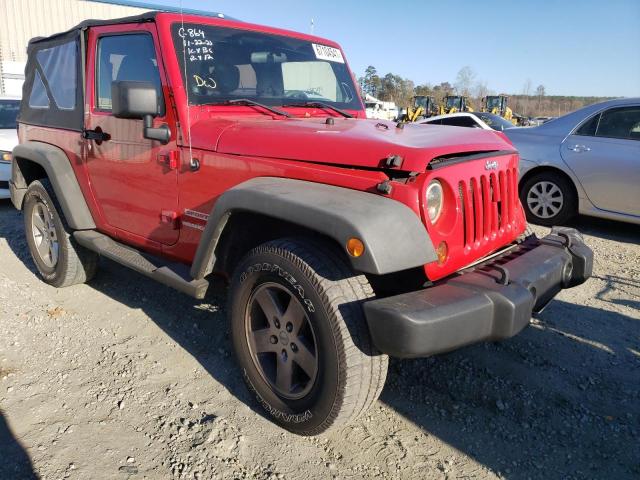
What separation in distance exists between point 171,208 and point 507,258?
198 cm

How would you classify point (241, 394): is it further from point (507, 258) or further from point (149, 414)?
point (507, 258)

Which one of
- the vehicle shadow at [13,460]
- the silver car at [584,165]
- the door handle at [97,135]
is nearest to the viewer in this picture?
the vehicle shadow at [13,460]

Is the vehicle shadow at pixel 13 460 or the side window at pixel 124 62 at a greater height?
the side window at pixel 124 62

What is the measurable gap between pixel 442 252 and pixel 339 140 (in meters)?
0.72

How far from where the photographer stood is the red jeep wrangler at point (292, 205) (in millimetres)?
2146

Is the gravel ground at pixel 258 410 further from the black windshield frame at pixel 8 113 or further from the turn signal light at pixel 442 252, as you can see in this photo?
the black windshield frame at pixel 8 113

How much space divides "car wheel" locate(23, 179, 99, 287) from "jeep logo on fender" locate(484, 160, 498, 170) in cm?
325

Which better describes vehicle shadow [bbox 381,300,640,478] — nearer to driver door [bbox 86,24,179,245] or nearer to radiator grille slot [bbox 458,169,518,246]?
radiator grille slot [bbox 458,169,518,246]

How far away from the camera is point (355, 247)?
2.04 metres

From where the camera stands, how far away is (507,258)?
107 inches

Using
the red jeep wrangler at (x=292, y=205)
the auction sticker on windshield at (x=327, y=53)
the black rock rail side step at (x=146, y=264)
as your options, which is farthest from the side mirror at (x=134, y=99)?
the auction sticker on windshield at (x=327, y=53)

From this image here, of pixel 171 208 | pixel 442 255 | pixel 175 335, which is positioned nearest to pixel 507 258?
pixel 442 255

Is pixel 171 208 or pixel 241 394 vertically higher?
pixel 171 208

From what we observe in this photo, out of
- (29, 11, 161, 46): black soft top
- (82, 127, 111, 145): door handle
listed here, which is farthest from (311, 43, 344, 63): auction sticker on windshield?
(82, 127, 111, 145): door handle
